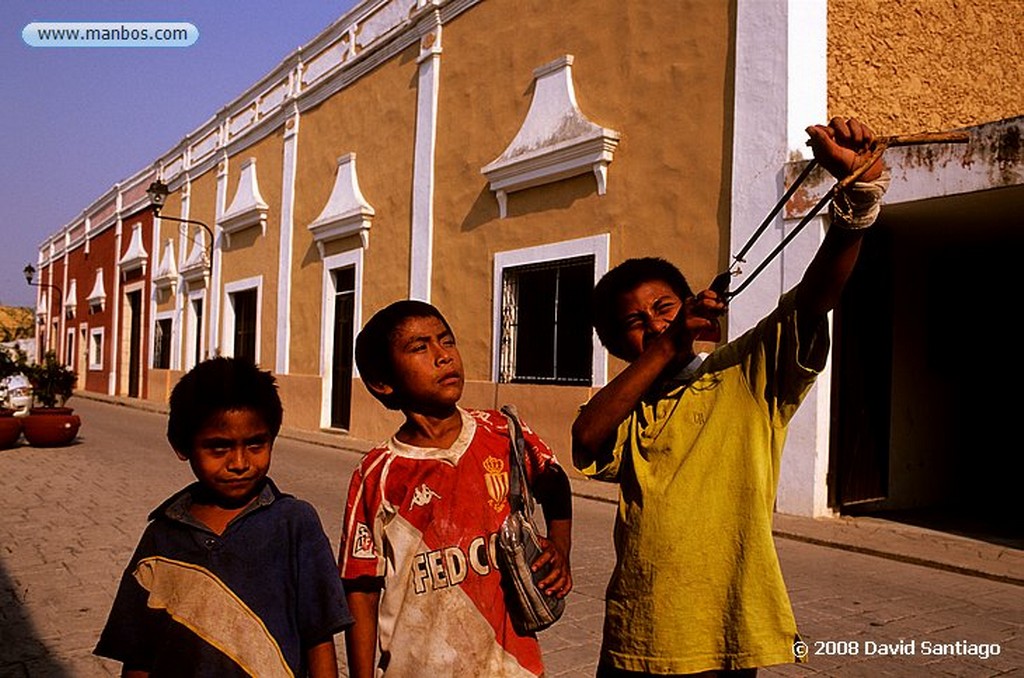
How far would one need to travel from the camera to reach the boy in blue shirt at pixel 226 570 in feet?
5.58

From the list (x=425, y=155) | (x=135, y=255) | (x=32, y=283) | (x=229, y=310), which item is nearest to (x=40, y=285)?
(x=32, y=283)

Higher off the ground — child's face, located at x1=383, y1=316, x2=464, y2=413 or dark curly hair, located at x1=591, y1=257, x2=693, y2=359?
dark curly hair, located at x1=591, y1=257, x2=693, y2=359

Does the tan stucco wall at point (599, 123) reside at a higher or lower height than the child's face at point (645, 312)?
higher

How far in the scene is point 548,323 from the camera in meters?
10.1

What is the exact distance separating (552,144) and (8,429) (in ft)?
29.0

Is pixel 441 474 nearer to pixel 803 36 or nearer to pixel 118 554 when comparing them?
pixel 118 554

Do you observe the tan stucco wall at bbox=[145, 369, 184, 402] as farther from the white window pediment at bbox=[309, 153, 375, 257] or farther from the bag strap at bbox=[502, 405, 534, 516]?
the bag strap at bbox=[502, 405, 534, 516]

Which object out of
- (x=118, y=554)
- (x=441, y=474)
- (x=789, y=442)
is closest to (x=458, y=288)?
(x=789, y=442)

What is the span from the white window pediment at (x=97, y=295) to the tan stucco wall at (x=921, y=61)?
2922cm

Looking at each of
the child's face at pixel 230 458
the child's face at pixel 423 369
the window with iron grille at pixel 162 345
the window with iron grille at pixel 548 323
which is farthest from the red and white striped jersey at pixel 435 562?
the window with iron grille at pixel 162 345

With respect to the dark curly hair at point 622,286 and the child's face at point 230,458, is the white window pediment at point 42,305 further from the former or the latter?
the dark curly hair at point 622,286

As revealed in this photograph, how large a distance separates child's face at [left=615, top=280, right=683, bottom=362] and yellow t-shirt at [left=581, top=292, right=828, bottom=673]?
0.15 meters

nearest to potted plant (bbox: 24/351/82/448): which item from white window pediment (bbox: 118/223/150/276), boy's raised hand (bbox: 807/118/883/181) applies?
boy's raised hand (bbox: 807/118/883/181)

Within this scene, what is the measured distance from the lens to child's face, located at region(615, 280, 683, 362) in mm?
1871
